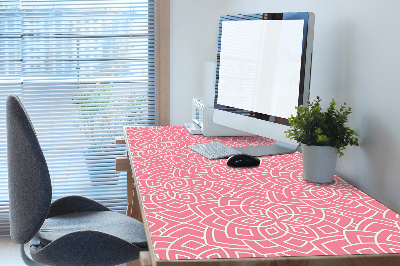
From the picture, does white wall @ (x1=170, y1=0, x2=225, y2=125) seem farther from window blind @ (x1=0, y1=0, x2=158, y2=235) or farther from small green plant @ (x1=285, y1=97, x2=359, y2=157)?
small green plant @ (x1=285, y1=97, x2=359, y2=157)

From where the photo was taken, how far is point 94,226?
7.06 feet

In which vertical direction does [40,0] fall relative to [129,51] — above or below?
above

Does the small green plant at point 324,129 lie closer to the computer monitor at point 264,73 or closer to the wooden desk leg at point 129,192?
the computer monitor at point 264,73

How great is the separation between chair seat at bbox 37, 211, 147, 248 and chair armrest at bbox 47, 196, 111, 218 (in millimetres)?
20

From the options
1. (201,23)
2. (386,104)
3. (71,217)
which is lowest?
(71,217)

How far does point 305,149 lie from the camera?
1.76 m

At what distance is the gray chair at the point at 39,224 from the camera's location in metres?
1.76

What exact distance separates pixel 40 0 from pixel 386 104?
2.33 metres

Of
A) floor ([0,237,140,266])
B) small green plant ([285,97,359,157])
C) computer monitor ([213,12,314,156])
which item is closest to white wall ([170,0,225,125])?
computer monitor ([213,12,314,156])

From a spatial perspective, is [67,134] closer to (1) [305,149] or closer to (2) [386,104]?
(1) [305,149]

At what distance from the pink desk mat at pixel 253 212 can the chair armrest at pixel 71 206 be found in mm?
342

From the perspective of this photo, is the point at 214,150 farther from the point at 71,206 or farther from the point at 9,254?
the point at 9,254

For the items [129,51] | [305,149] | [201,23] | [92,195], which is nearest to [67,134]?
[92,195]

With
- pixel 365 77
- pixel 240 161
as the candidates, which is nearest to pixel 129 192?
pixel 240 161
